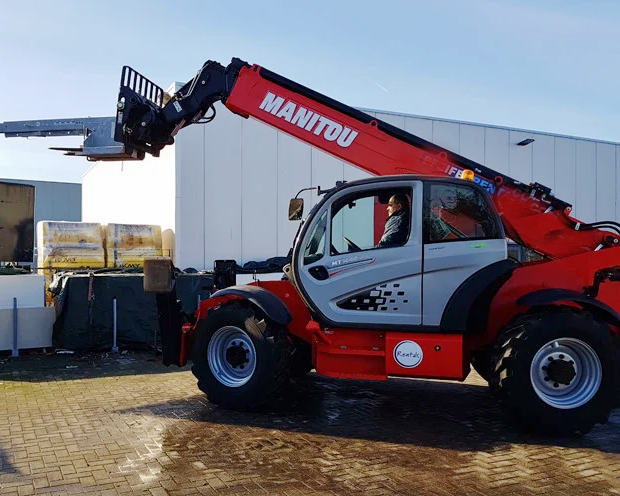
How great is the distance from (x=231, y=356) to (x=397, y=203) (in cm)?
246

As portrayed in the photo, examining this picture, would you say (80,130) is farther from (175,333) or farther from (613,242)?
(613,242)

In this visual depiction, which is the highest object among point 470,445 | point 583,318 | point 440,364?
point 583,318

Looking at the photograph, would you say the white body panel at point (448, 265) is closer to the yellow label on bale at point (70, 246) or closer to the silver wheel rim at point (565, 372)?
the silver wheel rim at point (565, 372)

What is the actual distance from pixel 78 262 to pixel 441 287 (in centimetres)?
982

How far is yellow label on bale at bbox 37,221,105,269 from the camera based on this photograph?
1318 cm

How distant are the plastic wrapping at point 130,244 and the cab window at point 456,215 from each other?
31.2 feet

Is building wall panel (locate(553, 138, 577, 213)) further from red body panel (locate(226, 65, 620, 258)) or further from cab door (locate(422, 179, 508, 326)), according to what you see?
cab door (locate(422, 179, 508, 326))

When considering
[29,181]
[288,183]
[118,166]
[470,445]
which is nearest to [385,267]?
[470,445]

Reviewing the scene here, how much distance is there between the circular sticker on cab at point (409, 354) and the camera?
19.6 ft

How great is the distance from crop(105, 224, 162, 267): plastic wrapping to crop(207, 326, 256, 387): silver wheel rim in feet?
26.1

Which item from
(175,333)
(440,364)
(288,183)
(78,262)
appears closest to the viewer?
(440,364)


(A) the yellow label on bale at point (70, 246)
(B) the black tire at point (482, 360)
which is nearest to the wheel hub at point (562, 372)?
(B) the black tire at point (482, 360)

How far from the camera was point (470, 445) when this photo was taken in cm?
535

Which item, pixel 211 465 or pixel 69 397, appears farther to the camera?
pixel 69 397
